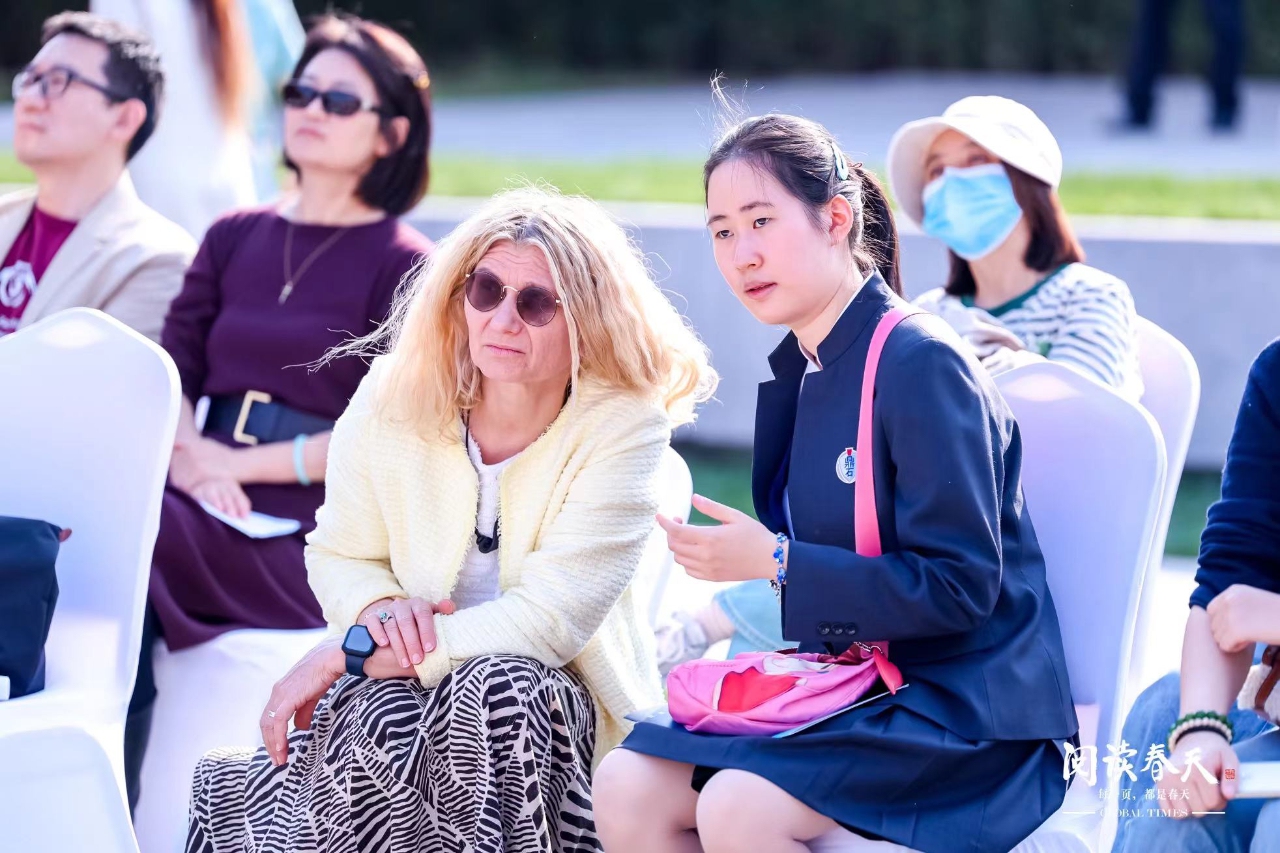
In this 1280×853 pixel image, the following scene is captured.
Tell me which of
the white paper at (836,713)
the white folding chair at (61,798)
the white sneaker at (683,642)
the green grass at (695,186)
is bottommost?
the green grass at (695,186)

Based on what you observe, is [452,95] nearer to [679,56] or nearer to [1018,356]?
[679,56]

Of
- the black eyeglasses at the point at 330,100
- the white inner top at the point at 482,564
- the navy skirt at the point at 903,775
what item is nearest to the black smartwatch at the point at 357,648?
the white inner top at the point at 482,564

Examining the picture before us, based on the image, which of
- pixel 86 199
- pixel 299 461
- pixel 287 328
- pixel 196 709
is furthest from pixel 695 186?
pixel 196 709

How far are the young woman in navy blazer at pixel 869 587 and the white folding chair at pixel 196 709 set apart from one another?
1178 mm

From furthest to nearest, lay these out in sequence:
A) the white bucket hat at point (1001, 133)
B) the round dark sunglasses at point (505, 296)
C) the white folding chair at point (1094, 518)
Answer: the white bucket hat at point (1001, 133)
the round dark sunglasses at point (505, 296)
the white folding chair at point (1094, 518)

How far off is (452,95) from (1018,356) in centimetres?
1550

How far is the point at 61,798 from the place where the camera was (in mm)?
2678

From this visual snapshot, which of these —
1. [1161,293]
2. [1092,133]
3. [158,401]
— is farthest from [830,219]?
[1092,133]

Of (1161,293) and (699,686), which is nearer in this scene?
(699,686)

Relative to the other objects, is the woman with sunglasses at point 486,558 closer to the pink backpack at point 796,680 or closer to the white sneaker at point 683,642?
the pink backpack at point 796,680

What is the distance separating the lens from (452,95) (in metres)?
17.8

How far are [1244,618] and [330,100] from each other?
2.44 m

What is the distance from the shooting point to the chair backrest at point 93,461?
2.89 meters

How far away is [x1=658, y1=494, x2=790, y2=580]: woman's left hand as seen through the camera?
2275 mm
